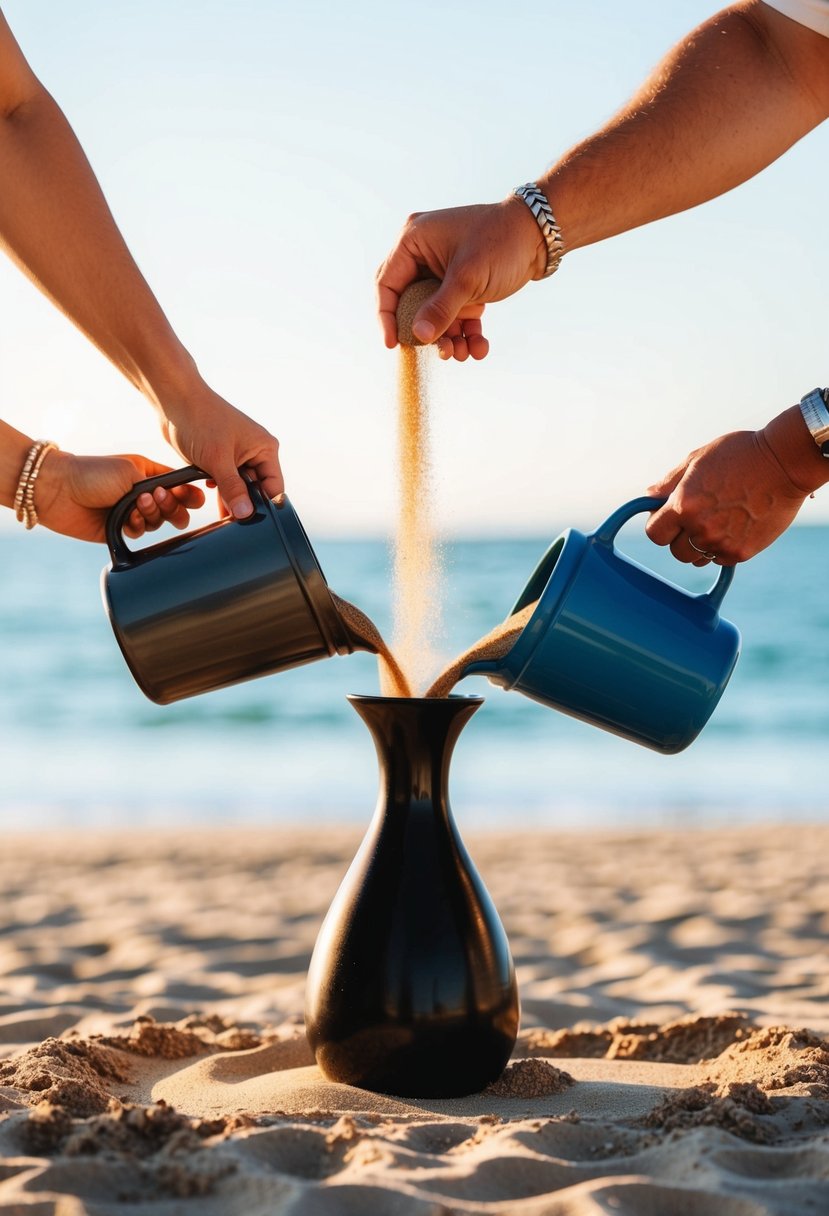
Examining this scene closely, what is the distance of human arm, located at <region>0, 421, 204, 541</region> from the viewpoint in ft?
6.82

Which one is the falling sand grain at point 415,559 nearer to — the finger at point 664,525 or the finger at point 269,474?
the finger at point 269,474

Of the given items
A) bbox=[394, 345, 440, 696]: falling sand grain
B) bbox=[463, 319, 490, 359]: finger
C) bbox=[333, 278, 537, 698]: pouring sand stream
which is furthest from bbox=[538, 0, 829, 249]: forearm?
bbox=[394, 345, 440, 696]: falling sand grain

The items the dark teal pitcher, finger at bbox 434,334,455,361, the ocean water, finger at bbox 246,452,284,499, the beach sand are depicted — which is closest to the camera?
the beach sand

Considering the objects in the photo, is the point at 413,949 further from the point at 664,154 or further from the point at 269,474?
the point at 664,154

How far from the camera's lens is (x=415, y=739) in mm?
1940

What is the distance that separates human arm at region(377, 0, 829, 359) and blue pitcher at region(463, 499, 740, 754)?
1.82 feet

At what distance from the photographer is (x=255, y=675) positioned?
6.37ft

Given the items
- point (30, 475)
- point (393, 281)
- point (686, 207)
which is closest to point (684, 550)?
point (393, 281)

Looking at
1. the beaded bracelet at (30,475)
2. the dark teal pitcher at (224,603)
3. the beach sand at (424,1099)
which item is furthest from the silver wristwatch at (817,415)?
the beaded bracelet at (30,475)

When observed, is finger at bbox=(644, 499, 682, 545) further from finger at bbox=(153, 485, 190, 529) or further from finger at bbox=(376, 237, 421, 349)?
finger at bbox=(153, 485, 190, 529)

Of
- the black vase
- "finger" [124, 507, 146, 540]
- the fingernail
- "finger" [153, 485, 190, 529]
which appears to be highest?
the fingernail

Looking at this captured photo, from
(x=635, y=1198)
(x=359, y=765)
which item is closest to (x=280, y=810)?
(x=359, y=765)

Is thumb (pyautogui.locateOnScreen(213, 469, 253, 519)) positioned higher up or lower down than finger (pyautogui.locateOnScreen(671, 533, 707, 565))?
higher up

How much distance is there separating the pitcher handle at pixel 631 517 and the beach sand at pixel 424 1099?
73cm
